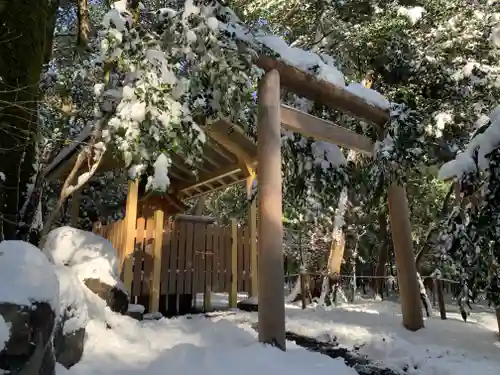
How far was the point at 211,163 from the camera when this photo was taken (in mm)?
8180

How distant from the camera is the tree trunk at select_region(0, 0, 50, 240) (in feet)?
12.6

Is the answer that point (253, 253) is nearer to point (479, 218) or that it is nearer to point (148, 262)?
point (148, 262)

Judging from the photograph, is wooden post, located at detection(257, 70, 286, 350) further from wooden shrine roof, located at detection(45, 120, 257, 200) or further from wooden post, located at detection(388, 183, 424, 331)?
wooden post, located at detection(388, 183, 424, 331)

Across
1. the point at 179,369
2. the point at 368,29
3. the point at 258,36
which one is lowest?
the point at 179,369

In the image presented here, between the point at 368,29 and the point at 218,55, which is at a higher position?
the point at 368,29

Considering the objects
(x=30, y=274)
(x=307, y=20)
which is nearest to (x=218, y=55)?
(x=30, y=274)

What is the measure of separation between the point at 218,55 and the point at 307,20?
790 cm

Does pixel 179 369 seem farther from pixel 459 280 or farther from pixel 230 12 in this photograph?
pixel 230 12

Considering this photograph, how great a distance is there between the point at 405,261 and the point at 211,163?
13.5ft

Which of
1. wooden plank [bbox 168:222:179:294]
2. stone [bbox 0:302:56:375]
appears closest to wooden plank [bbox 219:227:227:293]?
wooden plank [bbox 168:222:179:294]

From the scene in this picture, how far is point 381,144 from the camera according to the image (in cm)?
602

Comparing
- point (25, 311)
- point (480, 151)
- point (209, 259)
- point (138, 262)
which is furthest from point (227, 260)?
point (25, 311)

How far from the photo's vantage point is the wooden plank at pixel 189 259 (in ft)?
23.1

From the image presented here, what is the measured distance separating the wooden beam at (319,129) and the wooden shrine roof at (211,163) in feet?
3.86
